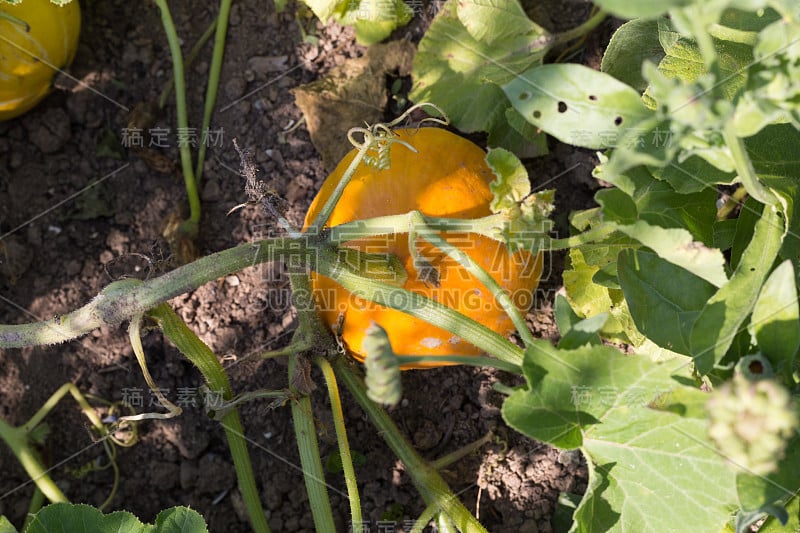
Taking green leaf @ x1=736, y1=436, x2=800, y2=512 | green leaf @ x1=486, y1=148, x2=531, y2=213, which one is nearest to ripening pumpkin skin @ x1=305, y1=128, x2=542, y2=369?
green leaf @ x1=486, y1=148, x2=531, y2=213

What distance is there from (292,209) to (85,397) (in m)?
0.80

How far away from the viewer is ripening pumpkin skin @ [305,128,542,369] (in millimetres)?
1715

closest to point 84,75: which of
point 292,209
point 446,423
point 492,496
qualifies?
point 292,209

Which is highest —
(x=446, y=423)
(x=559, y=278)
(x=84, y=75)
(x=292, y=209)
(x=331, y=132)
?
(x=84, y=75)

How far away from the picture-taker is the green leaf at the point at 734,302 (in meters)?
1.25

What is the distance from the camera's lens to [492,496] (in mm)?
2084

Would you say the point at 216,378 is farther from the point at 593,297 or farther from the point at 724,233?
the point at 724,233

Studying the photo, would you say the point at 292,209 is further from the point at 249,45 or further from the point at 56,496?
the point at 56,496

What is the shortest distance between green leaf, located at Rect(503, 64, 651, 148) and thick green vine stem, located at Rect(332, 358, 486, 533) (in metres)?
0.90

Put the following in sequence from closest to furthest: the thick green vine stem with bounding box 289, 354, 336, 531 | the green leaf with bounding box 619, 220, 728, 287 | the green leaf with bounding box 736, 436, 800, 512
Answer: the green leaf with bounding box 736, 436, 800, 512
the green leaf with bounding box 619, 220, 728, 287
the thick green vine stem with bounding box 289, 354, 336, 531

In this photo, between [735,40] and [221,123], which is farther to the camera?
[221,123]

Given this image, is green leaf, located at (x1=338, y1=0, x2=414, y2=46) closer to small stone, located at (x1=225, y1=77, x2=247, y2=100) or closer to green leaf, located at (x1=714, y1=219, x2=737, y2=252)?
small stone, located at (x1=225, y1=77, x2=247, y2=100)

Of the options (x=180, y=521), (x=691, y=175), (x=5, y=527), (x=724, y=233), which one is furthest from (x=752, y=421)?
(x=5, y=527)

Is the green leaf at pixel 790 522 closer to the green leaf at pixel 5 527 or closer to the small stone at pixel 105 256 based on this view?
the green leaf at pixel 5 527
